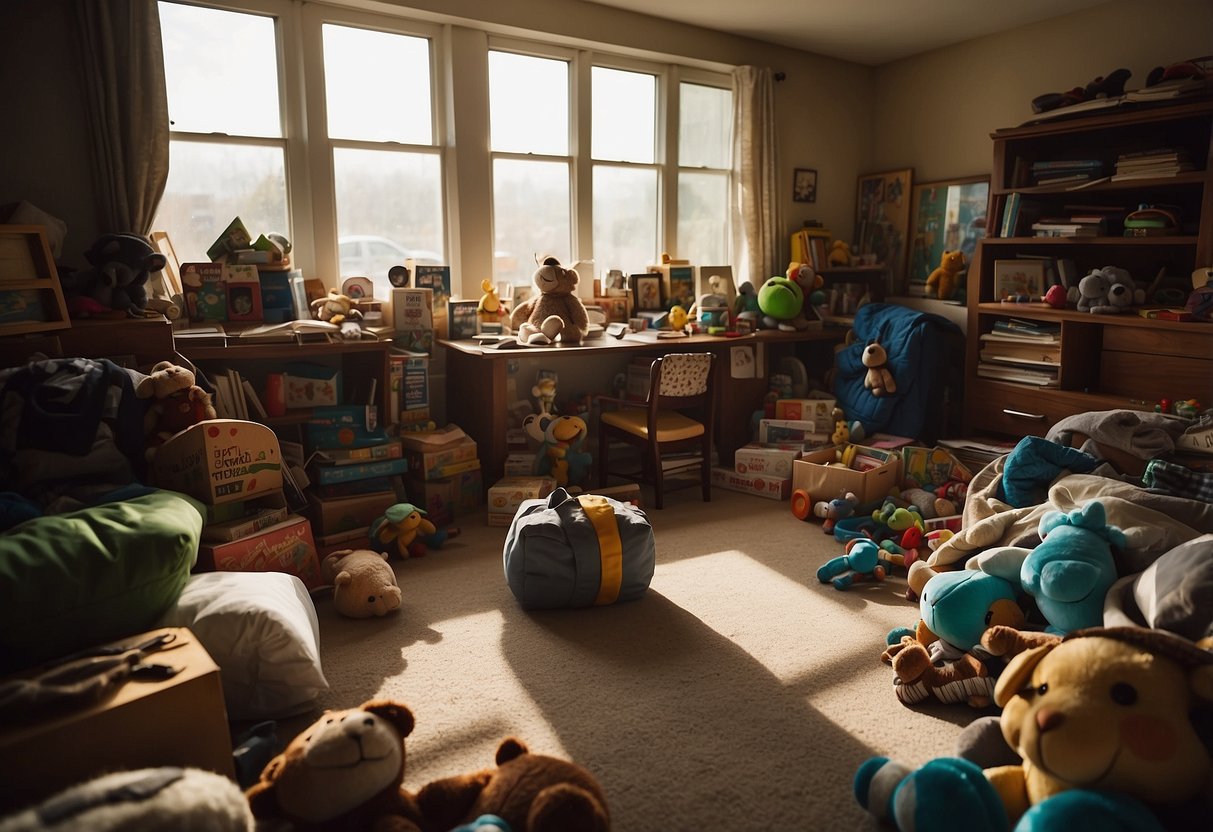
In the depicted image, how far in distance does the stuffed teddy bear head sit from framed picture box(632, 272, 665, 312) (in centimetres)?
340

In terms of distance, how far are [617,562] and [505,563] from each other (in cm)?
40

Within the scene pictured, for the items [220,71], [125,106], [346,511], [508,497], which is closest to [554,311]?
[508,497]

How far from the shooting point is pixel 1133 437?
2805mm

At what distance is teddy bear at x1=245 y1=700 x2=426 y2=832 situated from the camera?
4.95ft

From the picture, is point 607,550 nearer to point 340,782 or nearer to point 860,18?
point 340,782

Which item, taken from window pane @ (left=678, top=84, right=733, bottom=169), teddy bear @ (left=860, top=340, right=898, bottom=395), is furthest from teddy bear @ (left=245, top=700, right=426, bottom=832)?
window pane @ (left=678, top=84, right=733, bottom=169)

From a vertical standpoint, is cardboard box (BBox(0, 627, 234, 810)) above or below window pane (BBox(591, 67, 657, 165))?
below

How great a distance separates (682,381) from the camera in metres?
3.76

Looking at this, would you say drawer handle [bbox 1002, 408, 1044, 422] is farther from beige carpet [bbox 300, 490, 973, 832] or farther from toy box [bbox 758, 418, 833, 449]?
beige carpet [bbox 300, 490, 973, 832]

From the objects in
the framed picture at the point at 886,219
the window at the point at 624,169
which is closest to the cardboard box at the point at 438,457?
the window at the point at 624,169

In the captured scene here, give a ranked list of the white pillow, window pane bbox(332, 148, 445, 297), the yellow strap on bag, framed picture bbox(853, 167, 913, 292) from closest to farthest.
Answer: the white pillow, the yellow strap on bag, window pane bbox(332, 148, 445, 297), framed picture bbox(853, 167, 913, 292)

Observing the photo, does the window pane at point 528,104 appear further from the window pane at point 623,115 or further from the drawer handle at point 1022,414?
the drawer handle at point 1022,414

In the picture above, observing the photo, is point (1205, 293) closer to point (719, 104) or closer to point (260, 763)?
point (719, 104)

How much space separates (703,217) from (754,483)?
1911 millimetres
